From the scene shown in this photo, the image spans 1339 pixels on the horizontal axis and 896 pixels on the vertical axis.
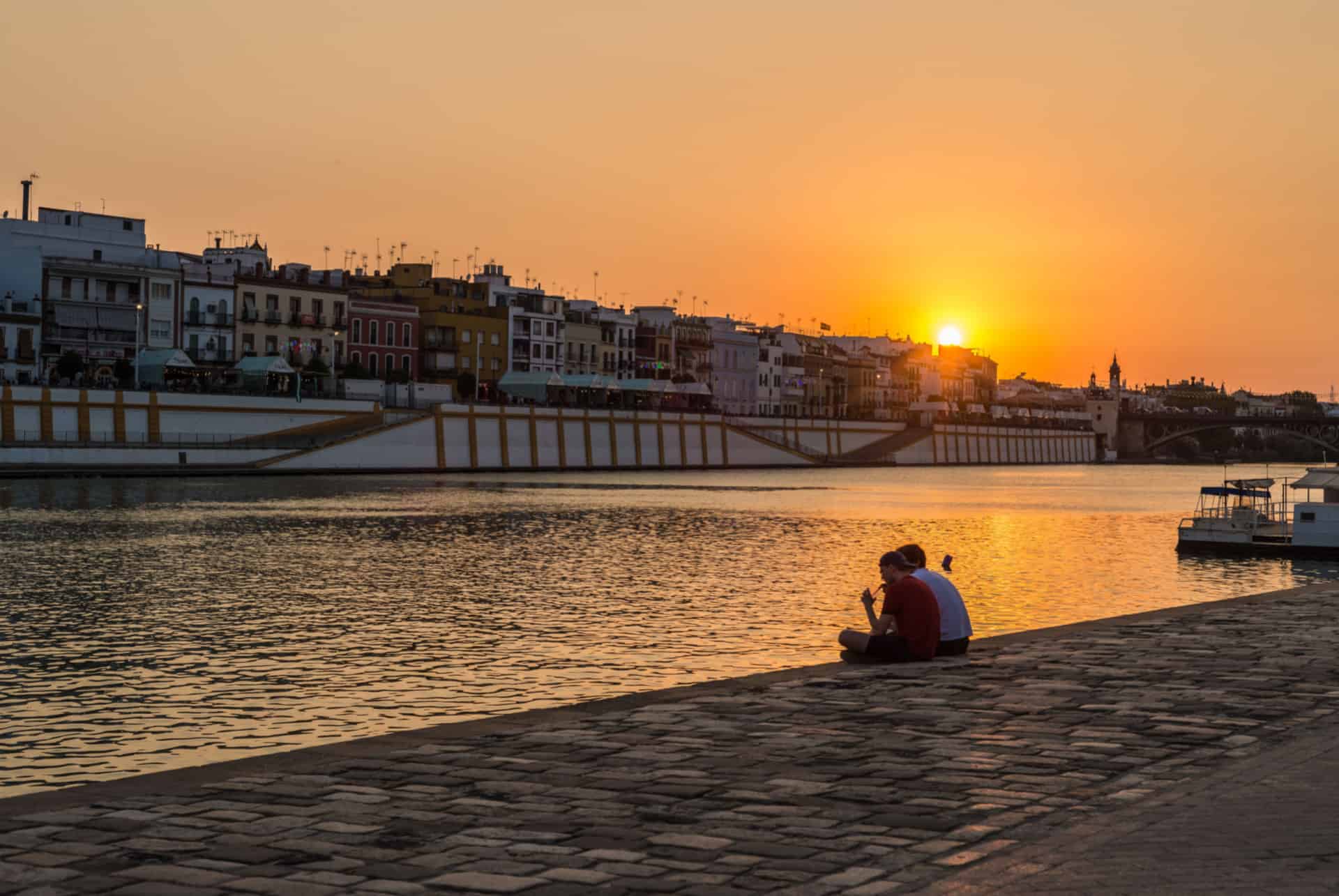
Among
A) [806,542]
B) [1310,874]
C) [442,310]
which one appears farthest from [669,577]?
[442,310]

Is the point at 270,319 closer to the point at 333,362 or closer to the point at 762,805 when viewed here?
the point at 333,362

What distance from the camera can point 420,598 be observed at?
1184 inches

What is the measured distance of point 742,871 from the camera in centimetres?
823

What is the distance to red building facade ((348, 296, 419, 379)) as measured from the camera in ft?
446

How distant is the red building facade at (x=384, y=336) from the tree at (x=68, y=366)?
32.0m

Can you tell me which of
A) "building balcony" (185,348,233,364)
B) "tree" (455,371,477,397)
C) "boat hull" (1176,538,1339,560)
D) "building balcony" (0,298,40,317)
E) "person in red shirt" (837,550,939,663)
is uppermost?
"building balcony" (0,298,40,317)

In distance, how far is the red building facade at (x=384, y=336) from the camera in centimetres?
13588

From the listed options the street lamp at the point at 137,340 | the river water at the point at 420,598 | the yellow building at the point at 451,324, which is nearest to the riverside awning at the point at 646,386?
the yellow building at the point at 451,324

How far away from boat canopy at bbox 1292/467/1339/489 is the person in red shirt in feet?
115

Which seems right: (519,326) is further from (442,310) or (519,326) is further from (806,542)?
(806,542)

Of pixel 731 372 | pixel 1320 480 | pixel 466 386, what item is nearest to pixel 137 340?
pixel 466 386

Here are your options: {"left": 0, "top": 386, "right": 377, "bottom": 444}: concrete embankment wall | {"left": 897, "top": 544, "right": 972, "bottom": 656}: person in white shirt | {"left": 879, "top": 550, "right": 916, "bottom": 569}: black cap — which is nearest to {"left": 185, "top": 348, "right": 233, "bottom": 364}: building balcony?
{"left": 0, "top": 386, "right": 377, "bottom": 444}: concrete embankment wall

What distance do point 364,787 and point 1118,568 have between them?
3461 centimetres

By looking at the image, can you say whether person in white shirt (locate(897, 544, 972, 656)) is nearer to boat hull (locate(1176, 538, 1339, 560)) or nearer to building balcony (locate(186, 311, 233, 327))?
boat hull (locate(1176, 538, 1339, 560))
